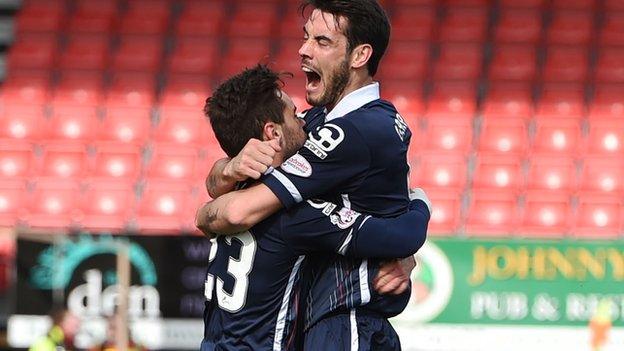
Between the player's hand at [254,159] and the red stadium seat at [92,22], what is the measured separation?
9.04 metres

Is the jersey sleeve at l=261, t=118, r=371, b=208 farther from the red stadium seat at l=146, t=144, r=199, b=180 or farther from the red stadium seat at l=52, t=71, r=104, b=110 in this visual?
the red stadium seat at l=52, t=71, r=104, b=110

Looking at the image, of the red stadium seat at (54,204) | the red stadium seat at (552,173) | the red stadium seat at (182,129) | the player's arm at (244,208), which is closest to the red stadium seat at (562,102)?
the red stadium seat at (552,173)

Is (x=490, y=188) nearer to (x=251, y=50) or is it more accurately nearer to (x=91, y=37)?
(x=251, y=50)

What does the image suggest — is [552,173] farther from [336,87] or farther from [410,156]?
[336,87]

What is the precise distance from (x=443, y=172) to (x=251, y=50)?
2.22 m

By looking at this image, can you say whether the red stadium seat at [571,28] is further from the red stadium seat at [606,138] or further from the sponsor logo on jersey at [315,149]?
the sponsor logo on jersey at [315,149]

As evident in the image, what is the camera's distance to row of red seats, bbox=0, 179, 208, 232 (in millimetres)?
10859

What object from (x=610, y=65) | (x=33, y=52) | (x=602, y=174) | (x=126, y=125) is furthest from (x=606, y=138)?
(x=33, y=52)

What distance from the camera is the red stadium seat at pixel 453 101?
37.4 ft

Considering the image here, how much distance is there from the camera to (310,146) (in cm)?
355

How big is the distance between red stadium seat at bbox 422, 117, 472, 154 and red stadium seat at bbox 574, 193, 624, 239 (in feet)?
3.53

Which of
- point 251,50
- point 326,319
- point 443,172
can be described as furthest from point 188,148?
point 326,319

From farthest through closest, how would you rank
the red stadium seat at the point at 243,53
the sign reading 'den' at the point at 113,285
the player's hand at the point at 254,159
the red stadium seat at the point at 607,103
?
the red stadium seat at the point at 243,53 → the red stadium seat at the point at 607,103 → the sign reading 'den' at the point at 113,285 → the player's hand at the point at 254,159

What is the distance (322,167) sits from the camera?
11.5 ft
